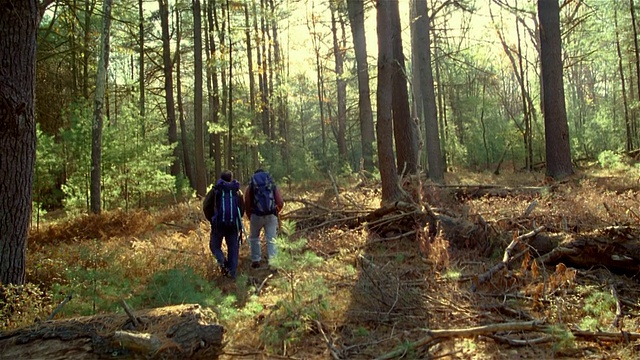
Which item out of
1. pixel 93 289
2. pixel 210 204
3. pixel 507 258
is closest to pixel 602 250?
pixel 507 258

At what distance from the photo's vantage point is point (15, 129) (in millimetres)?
5461

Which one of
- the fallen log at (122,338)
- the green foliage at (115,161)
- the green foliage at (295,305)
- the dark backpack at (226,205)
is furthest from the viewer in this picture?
the green foliage at (115,161)

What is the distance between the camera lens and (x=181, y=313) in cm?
389

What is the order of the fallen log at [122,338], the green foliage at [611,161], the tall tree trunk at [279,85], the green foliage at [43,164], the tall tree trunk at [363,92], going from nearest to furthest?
the fallen log at [122,338] → the green foliage at [43,164] → the green foliage at [611,161] → the tall tree trunk at [363,92] → the tall tree trunk at [279,85]

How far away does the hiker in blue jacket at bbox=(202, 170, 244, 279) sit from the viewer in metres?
7.28

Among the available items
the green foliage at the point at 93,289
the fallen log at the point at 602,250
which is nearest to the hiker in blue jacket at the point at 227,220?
the green foliage at the point at 93,289

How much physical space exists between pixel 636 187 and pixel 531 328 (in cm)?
862

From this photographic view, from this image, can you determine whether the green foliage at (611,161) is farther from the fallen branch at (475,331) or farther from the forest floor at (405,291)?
the fallen branch at (475,331)

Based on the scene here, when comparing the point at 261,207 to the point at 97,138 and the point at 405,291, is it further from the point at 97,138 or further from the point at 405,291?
the point at 97,138

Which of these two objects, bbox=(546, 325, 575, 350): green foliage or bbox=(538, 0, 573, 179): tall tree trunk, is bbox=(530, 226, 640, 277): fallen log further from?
bbox=(538, 0, 573, 179): tall tree trunk

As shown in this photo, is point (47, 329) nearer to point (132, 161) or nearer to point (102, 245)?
point (102, 245)

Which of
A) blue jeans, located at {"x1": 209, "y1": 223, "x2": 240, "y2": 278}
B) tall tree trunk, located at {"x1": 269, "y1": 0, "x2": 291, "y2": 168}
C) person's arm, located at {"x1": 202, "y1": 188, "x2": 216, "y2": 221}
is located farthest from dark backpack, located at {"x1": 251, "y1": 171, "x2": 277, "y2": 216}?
tall tree trunk, located at {"x1": 269, "y1": 0, "x2": 291, "y2": 168}

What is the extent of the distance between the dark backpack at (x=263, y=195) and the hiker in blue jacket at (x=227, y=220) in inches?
13.0

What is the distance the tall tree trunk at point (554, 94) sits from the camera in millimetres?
13570
